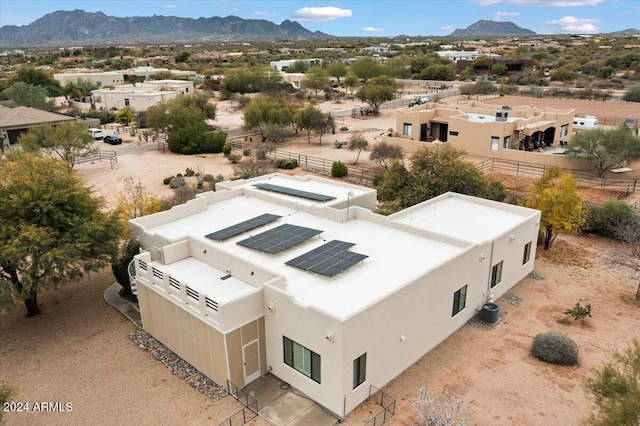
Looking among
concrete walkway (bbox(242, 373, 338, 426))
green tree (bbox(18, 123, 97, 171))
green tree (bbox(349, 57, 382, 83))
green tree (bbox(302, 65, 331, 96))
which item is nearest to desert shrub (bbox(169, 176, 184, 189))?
green tree (bbox(18, 123, 97, 171))

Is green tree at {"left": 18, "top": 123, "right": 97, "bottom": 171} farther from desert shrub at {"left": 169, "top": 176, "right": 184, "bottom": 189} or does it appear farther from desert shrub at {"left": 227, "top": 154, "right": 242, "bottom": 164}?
desert shrub at {"left": 227, "top": 154, "right": 242, "bottom": 164}

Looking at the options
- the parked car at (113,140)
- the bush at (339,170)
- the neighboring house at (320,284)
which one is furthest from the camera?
the parked car at (113,140)

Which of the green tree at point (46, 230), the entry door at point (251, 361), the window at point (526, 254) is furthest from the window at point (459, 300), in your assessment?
the green tree at point (46, 230)

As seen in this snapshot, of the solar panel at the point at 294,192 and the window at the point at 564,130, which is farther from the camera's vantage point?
the window at the point at 564,130

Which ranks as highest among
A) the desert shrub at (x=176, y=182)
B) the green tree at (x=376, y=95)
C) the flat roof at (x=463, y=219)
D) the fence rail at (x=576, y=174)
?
the green tree at (x=376, y=95)

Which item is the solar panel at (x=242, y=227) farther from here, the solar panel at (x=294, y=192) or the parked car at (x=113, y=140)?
the parked car at (x=113, y=140)

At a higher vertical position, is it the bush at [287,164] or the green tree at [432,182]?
the green tree at [432,182]
